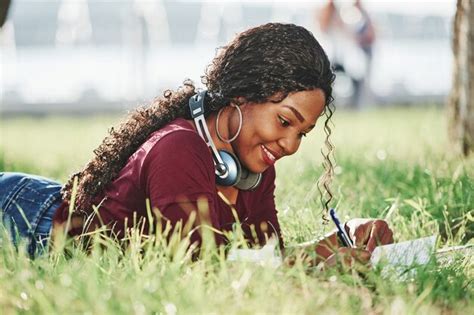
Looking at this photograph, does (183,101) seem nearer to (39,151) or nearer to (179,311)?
(179,311)

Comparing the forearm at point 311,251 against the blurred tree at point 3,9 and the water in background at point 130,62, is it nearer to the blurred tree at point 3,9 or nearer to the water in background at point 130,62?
the blurred tree at point 3,9

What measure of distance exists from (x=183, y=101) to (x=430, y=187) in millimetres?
1595

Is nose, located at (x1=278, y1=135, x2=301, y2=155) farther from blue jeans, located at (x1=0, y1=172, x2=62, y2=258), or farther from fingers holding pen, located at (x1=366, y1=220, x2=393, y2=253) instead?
blue jeans, located at (x1=0, y1=172, x2=62, y2=258)

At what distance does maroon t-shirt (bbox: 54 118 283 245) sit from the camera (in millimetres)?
3002

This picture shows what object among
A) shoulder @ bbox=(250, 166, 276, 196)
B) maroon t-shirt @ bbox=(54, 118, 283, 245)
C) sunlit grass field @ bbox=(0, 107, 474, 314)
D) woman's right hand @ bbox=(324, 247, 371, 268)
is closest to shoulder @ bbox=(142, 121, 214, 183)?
maroon t-shirt @ bbox=(54, 118, 283, 245)

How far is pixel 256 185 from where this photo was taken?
3.52 meters

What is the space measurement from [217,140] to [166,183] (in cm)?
38

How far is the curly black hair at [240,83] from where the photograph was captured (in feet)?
10.9

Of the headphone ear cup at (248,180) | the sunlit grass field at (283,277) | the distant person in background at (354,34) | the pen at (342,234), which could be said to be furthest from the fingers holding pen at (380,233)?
the distant person in background at (354,34)

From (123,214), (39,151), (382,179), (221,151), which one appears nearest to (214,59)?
(221,151)

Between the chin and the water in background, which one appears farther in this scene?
the water in background

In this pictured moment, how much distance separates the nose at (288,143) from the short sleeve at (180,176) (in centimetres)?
27

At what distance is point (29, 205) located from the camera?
11.6 ft

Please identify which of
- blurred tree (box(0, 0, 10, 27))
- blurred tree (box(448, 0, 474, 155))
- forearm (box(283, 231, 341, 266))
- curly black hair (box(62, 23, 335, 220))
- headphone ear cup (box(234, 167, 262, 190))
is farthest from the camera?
blurred tree (box(448, 0, 474, 155))
